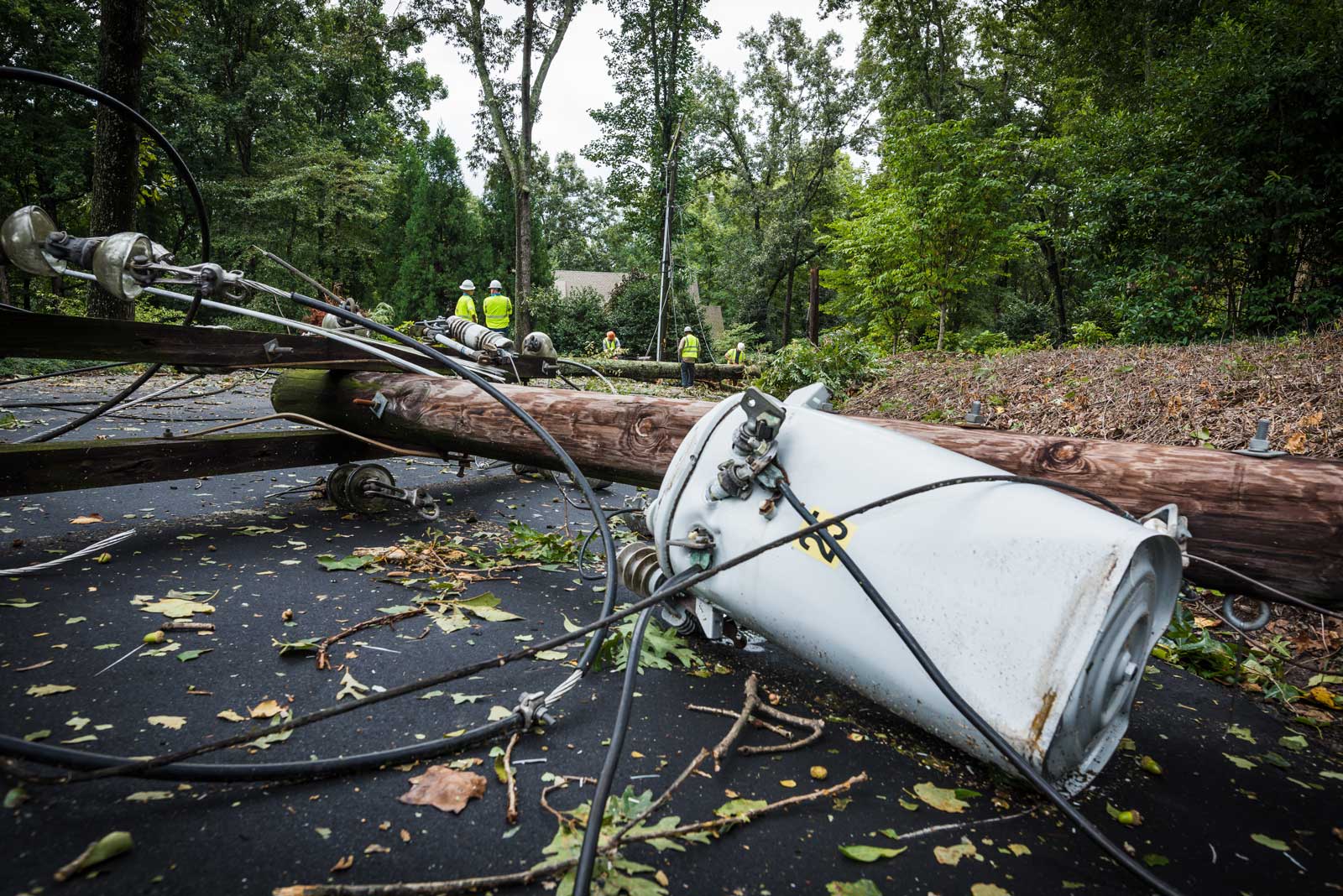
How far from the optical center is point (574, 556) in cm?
338

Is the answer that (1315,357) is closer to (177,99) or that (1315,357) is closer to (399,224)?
(177,99)

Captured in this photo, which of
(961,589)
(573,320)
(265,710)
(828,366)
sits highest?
(573,320)

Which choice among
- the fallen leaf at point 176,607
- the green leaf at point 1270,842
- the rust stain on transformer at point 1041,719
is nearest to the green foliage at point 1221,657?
the green leaf at point 1270,842

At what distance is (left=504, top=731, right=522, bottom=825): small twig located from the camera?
141cm

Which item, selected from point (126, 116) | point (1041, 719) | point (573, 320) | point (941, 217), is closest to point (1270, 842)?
point (1041, 719)

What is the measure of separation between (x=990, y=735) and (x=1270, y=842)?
0.95 m

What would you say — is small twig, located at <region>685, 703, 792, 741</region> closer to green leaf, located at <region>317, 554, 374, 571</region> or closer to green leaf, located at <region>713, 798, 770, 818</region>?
green leaf, located at <region>713, 798, 770, 818</region>

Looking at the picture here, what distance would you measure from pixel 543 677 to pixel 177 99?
82.5 ft

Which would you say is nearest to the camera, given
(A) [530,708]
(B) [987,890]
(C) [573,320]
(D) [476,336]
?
(B) [987,890]

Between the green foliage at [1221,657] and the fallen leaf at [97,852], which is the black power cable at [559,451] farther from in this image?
the green foliage at [1221,657]

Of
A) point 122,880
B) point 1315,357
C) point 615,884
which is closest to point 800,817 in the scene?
point 615,884

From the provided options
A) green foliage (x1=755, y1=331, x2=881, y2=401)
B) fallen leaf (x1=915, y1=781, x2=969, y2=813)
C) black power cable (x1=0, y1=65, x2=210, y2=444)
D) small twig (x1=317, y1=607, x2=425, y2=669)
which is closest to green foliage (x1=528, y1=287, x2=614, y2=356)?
green foliage (x1=755, y1=331, x2=881, y2=401)

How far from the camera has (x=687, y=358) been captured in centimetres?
1747

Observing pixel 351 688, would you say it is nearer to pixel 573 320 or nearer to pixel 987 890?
pixel 987 890
